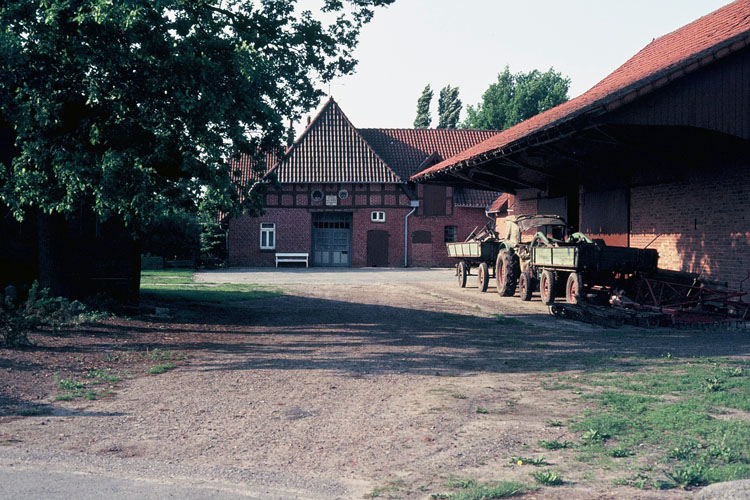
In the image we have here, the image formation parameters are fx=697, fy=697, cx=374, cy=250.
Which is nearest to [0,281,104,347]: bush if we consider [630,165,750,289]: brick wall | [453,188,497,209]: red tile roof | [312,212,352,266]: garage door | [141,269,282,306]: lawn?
[141,269,282,306]: lawn

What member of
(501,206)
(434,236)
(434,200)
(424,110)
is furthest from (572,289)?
(424,110)

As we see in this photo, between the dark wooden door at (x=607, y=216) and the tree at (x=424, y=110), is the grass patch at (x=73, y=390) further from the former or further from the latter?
the tree at (x=424, y=110)

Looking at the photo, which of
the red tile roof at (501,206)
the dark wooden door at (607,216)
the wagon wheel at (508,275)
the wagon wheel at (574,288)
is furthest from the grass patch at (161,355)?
the red tile roof at (501,206)

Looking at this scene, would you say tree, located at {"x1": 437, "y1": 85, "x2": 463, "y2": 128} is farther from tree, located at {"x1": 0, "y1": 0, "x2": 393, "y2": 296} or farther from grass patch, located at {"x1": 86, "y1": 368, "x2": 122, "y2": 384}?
grass patch, located at {"x1": 86, "y1": 368, "x2": 122, "y2": 384}

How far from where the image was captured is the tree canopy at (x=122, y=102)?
1047 cm

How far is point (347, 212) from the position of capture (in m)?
43.1

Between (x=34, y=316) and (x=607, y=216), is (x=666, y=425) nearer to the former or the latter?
(x=34, y=316)

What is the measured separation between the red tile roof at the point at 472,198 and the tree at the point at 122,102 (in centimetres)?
3259

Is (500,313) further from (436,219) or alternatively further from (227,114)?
(436,219)

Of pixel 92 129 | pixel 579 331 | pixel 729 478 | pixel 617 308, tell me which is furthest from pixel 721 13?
pixel 729 478

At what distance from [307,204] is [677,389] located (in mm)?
36271

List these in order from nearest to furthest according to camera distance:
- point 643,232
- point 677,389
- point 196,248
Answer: point 677,389
point 643,232
point 196,248

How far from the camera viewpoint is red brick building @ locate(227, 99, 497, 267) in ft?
139

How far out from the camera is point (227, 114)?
11.8 meters
